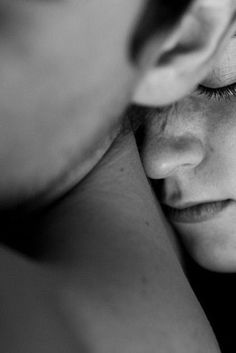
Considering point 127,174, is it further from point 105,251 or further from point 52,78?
point 52,78

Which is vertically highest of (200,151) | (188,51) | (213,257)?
(188,51)

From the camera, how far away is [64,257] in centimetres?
85

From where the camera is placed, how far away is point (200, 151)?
1082mm

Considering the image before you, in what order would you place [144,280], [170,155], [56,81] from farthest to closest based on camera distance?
[170,155] → [144,280] → [56,81]

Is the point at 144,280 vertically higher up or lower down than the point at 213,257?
higher up

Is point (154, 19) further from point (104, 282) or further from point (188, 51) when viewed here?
point (104, 282)

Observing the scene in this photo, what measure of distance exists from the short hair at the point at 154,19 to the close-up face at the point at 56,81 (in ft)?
0.03

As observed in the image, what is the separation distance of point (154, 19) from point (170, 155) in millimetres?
313

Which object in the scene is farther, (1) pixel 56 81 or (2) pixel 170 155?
(2) pixel 170 155

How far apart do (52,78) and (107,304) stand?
254 millimetres

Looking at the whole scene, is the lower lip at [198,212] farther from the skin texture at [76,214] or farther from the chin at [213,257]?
the skin texture at [76,214]

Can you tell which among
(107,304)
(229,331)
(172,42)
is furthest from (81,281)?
(229,331)

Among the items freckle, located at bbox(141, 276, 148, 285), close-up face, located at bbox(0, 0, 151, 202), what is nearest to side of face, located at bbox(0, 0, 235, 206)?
close-up face, located at bbox(0, 0, 151, 202)

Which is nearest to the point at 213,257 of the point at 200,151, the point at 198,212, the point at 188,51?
the point at 198,212
